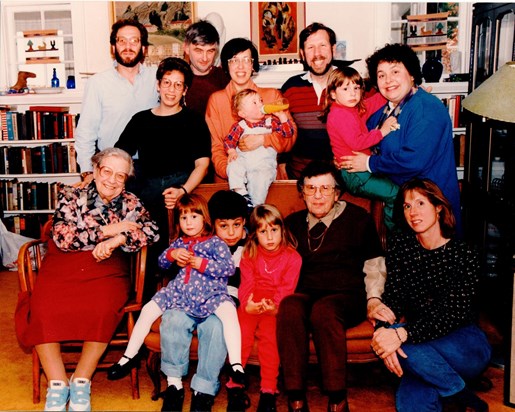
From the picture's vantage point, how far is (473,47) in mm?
3949

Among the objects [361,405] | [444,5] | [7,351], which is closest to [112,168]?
[7,351]

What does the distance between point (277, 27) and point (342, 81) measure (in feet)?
9.17

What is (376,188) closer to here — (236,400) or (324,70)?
(324,70)

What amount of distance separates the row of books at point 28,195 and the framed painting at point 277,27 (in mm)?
2479

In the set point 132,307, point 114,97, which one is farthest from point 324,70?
point 132,307

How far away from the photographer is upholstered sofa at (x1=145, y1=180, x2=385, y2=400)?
257 cm

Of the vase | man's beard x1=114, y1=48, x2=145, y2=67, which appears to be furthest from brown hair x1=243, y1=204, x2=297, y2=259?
the vase

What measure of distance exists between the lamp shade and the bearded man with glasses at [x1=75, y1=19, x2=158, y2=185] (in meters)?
1.84

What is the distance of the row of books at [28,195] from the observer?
5.88 meters

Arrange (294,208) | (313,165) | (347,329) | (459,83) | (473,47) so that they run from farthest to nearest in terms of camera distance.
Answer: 1. (459,83)
2. (473,47)
3. (294,208)
4. (313,165)
5. (347,329)

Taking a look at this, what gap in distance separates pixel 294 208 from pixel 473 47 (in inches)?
71.7

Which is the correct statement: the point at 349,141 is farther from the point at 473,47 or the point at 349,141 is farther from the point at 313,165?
the point at 473,47

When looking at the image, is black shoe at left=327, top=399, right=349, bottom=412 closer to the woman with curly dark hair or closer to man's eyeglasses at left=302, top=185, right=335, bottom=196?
man's eyeglasses at left=302, top=185, right=335, bottom=196

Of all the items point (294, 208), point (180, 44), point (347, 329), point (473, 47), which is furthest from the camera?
point (180, 44)
